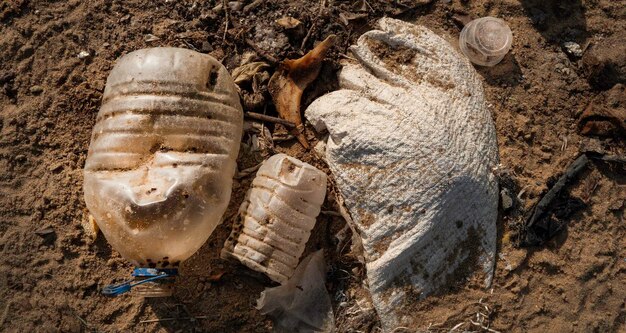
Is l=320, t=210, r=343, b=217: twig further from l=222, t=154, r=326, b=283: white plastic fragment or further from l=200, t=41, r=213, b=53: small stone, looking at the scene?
l=200, t=41, r=213, b=53: small stone

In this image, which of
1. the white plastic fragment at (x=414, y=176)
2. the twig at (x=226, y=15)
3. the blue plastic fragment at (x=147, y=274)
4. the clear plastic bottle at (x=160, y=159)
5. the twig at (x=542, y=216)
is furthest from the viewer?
the twig at (x=226, y=15)

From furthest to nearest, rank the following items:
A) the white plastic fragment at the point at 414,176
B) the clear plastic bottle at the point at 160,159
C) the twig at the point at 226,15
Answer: the twig at the point at 226,15 < the white plastic fragment at the point at 414,176 < the clear plastic bottle at the point at 160,159

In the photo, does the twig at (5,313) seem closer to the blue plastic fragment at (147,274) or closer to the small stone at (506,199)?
the blue plastic fragment at (147,274)

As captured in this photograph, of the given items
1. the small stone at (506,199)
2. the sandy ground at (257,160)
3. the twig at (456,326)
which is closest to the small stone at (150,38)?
the sandy ground at (257,160)

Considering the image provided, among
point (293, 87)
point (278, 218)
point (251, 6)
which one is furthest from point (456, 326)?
point (251, 6)

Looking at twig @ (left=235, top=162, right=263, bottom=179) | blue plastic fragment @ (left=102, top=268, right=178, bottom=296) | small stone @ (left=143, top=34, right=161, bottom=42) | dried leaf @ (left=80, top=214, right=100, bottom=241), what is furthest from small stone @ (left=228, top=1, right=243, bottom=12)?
blue plastic fragment @ (left=102, top=268, right=178, bottom=296)

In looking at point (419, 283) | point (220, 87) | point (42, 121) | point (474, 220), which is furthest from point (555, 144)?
point (42, 121)
